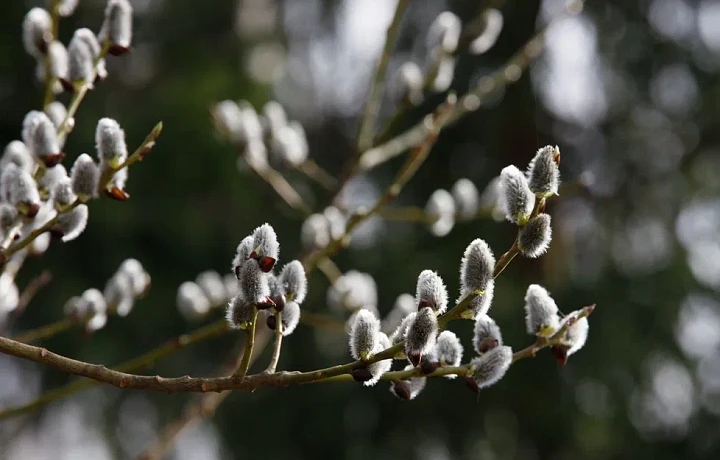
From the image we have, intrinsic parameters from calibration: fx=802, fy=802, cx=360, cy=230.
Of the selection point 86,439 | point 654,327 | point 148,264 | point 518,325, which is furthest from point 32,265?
point 654,327

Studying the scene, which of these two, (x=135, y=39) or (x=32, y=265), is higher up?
(x=135, y=39)

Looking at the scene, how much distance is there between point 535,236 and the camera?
0.60 m

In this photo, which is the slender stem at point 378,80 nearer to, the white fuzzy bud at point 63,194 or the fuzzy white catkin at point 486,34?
the fuzzy white catkin at point 486,34

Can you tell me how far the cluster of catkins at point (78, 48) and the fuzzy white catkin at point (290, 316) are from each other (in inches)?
14.9

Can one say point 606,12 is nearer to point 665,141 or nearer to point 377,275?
point 665,141

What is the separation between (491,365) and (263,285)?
0.18m

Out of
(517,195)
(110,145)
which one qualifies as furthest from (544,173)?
(110,145)

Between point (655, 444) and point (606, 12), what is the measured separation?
1794 millimetres

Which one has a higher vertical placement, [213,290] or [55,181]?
[55,181]

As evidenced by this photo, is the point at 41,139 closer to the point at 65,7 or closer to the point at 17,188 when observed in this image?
the point at 17,188

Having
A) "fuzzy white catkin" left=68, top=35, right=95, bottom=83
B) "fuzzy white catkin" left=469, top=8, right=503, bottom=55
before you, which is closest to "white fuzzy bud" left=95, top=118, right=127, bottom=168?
"fuzzy white catkin" left=68, top=35, right=95, bottom=83

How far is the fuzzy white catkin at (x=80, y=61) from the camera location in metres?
0.85

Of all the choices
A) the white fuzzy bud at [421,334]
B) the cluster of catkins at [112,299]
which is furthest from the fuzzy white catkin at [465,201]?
the white fuzzy bud at [421,334]

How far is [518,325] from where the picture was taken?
2.95 metres
